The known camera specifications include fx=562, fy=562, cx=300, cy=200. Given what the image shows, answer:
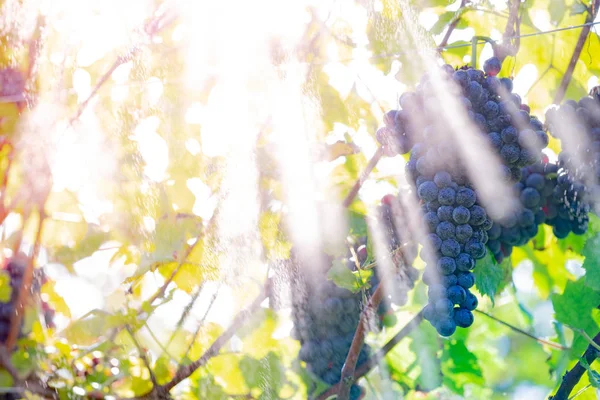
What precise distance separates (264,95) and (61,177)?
14.7 inches

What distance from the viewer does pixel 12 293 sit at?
0.96 meters

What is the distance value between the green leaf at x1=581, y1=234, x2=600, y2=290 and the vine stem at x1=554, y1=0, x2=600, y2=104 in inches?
10.4

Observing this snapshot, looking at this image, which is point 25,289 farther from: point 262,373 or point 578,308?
point 578,308

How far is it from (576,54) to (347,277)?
581 millimetres

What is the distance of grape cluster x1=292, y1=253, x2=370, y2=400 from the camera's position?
0.83 metres

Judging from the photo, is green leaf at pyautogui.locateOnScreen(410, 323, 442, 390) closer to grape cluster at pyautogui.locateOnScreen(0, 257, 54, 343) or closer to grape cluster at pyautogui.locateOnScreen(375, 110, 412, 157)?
grape cluster at pyautogui.locateOnScreen(375, 110, 412, 157)

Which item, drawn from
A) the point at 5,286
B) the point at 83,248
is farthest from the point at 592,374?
the point at 5,286

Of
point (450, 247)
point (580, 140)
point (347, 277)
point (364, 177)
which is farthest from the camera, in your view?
point (364, 177)

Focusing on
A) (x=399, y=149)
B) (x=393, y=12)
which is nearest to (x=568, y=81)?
(x=393, y=12)

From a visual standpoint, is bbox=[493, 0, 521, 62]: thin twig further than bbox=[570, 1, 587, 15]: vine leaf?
No

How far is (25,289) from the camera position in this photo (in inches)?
37.0

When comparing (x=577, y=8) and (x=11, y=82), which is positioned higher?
(x=577, y=8)

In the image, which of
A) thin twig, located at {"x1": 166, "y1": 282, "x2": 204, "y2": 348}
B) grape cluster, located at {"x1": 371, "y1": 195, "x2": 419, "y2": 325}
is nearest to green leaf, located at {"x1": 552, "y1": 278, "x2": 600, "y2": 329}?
grape cluster, located at {"x1": 371, "y1": 195, "x2": 419, "y2": 325}

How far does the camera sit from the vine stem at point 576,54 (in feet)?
3.09
